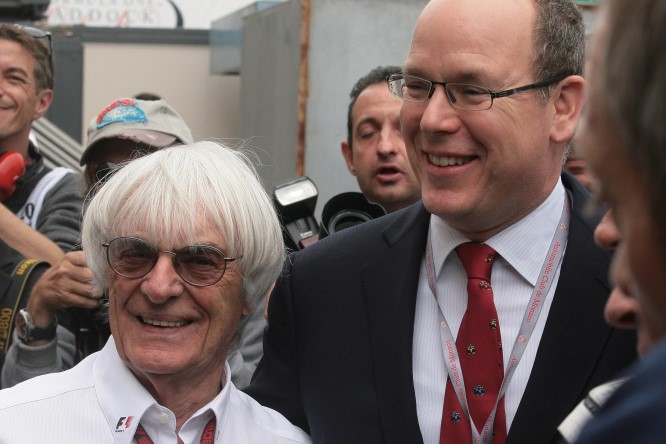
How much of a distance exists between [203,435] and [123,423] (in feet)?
0.66

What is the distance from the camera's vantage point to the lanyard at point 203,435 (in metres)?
2.36

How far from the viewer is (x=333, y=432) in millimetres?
2510

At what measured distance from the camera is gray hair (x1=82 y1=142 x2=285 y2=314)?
245cm

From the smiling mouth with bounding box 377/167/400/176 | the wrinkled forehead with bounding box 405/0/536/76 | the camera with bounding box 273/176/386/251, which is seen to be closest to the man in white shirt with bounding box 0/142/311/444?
the wrinkled forehead with bounding box 405/0/536/76

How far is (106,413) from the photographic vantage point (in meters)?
2.38

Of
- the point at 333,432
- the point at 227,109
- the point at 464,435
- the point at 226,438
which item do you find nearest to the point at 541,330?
the point at 464,435

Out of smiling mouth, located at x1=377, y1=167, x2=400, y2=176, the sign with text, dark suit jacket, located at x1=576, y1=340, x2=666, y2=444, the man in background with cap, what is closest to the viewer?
dark suit jacket, located at x1=576, y1=340, x2=666, y2=444

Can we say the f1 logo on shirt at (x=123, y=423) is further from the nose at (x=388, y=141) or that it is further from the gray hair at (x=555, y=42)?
the nose at (x=388, y=141)

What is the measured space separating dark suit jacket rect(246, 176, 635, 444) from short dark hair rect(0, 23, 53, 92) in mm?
2026

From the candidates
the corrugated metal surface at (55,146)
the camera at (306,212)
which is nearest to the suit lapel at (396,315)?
the camera at (306,212)

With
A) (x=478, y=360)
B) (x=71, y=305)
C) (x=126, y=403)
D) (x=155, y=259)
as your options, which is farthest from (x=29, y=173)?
(x=478, y=360)

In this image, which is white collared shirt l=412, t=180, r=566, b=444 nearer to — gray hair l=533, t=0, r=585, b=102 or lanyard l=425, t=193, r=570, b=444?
lanyard l=425, t=193, r=570, b=444

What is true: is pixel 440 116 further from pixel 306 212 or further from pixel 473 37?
pixel 306 212

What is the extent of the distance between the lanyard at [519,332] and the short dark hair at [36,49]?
7.92 feet
